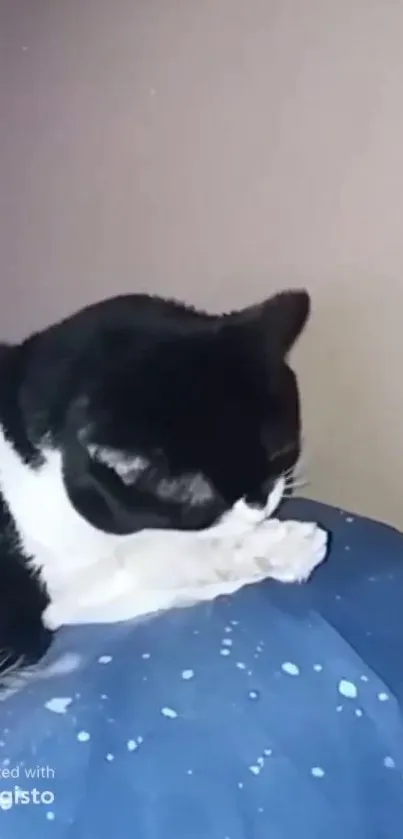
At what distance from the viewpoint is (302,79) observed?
3.31 ft

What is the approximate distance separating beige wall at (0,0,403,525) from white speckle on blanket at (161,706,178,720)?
431 millimetres

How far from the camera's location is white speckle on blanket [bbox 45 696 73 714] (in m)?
0.72

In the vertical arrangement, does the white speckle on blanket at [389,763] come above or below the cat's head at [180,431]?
below

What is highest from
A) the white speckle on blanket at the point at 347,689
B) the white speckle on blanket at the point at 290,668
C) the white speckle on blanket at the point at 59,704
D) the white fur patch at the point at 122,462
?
the white fur patch at the point at 122,462

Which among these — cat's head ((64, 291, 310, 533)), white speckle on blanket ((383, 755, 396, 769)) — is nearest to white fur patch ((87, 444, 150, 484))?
cat's head ((64, 291, 310, 533))

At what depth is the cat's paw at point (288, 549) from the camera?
0.86m

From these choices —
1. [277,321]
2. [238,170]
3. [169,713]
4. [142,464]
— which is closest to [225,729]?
[169,713]

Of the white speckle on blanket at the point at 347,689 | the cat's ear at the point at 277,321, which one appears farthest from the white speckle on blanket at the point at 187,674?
the cat's ear at the point at 277,321

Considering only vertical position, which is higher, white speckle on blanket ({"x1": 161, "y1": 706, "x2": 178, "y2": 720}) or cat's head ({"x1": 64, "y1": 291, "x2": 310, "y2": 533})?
cat's head ({"x1": 64, "y1": 291, "x2": 310, "y2": 533})

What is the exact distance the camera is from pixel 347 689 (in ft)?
2.45

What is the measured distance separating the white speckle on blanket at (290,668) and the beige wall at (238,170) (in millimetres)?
346

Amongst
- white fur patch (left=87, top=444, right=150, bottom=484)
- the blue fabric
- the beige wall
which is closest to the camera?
the blue fabric

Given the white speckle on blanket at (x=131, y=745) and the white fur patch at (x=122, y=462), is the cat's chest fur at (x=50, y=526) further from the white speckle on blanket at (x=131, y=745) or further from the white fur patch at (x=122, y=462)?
the white speckle on blanket at (x=131, y=745)

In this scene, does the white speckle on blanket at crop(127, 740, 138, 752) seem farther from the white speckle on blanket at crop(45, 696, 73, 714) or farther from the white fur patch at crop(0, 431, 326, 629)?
the white fur patch at crop(0, 431, 326, 629)
